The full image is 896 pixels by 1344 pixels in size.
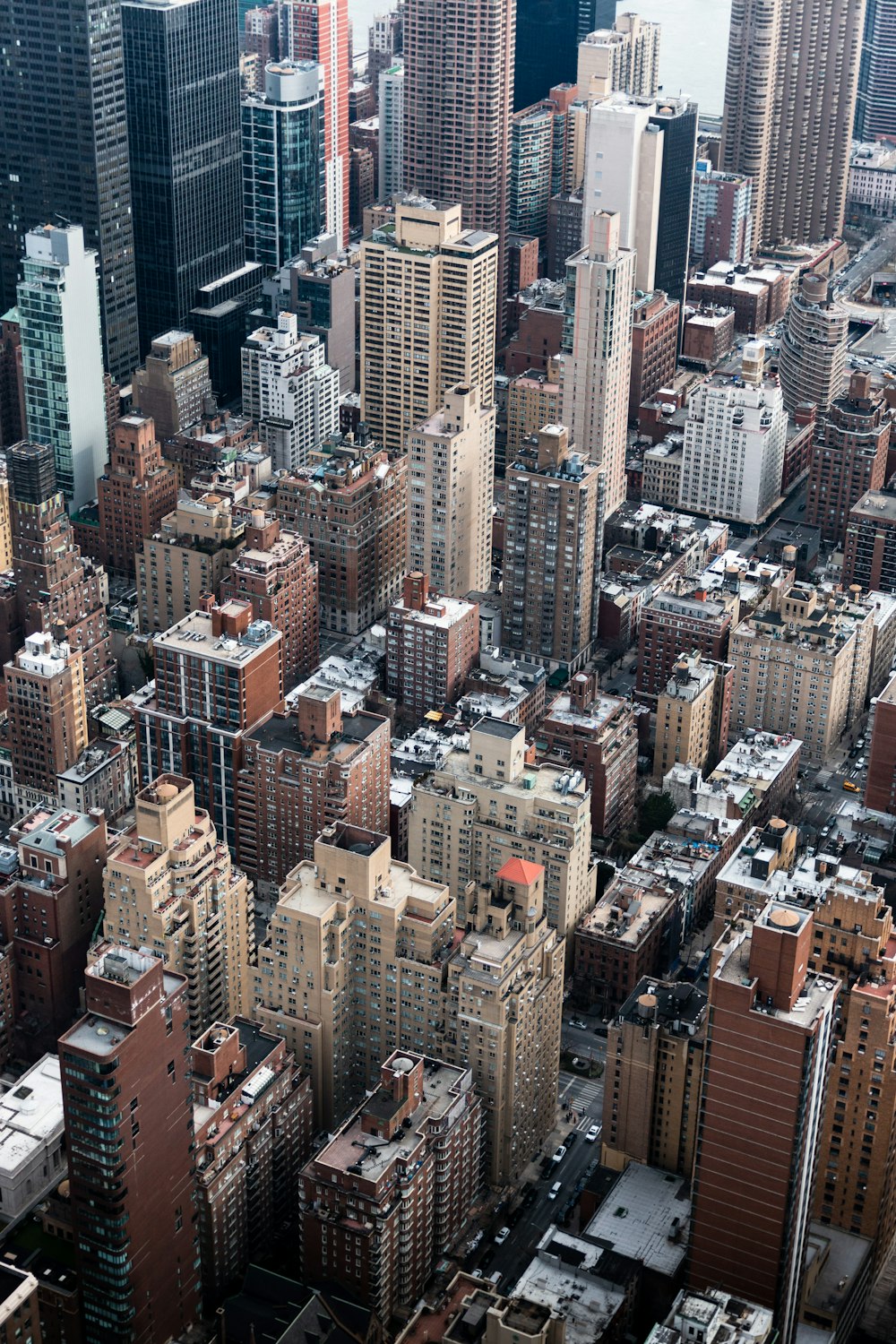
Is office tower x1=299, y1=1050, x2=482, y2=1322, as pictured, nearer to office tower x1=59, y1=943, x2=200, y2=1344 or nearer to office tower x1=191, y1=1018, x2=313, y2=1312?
office tower x1=191, y1=1018, x2=313, y2=1312

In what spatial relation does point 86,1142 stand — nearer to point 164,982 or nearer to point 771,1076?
point 164,982

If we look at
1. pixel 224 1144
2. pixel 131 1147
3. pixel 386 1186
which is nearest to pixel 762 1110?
pixel 386 1186

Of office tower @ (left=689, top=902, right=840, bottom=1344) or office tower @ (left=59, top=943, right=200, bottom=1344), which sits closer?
office tower @ (left=59, top=943, right=200, bottom=1344)

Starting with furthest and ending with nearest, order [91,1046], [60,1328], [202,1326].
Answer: [202,1326] → [60,1328] → [91,1046]

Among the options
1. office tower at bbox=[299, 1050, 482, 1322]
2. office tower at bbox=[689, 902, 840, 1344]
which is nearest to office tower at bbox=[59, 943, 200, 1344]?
office tower at bbox=[299, 1050, 482, 1322]

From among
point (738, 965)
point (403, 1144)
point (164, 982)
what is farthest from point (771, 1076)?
point (164, 982)

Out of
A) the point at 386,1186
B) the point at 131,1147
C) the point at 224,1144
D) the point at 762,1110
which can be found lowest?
the point at 386,1186

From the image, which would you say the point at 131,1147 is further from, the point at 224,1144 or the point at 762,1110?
the point at 762,1110
